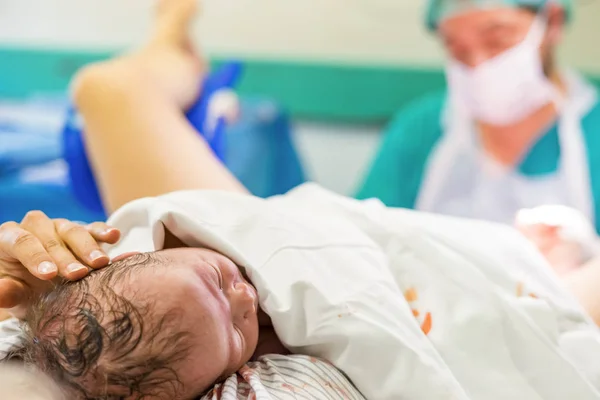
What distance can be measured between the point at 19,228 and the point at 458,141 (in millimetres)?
1186

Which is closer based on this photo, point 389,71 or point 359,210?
point 359,210

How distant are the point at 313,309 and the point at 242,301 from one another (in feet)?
0.22

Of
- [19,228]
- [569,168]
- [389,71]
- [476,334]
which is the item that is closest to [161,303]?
[19,228]

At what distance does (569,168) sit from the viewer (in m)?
1.51

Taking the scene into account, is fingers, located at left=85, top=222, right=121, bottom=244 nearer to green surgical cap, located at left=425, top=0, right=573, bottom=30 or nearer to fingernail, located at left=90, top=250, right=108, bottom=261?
fingernail, located at left=90, top=250, right=108, bottom=261

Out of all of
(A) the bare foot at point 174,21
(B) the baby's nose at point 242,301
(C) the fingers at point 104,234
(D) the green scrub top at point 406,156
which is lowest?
(D) the green scrub top at point 406,156

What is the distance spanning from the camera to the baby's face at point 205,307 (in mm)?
569

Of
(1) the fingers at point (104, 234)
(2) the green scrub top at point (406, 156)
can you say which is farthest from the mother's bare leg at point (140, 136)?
(2) the green scrub top at point (406, 156)

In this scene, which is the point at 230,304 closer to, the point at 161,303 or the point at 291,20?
the point at 161,303

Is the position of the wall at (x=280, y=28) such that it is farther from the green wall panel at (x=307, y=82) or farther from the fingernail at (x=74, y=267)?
the fingernail at (x=74, y=267)

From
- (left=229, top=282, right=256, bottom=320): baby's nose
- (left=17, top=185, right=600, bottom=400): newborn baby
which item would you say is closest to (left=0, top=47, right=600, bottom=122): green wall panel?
(left=17, top=185, right=600, bottom=400): newborn baby

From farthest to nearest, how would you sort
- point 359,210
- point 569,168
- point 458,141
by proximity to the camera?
point 458,141
point 569,168
point 359,210

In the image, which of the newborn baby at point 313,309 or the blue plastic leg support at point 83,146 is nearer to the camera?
the newborn baby at point 313,309

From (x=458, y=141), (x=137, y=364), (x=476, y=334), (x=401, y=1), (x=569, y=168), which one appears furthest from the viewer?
(x=401, y=1)
